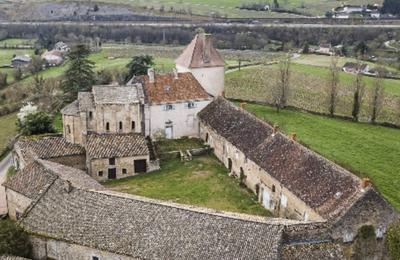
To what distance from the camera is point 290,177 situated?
4334 cm

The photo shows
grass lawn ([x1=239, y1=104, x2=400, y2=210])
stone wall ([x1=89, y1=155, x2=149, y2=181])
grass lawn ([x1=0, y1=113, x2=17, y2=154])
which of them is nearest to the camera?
grass lawn ([x1=239, y1=104, x2=400, y2=210])

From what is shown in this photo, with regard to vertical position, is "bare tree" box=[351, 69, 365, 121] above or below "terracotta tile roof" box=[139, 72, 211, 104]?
below

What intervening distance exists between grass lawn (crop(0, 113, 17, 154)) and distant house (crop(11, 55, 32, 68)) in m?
36.2

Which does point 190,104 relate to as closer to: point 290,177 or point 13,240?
point 290,177

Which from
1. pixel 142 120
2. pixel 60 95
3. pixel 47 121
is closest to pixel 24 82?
pixel 60 95

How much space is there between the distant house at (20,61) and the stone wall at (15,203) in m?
73.0

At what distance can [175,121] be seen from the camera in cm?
6181

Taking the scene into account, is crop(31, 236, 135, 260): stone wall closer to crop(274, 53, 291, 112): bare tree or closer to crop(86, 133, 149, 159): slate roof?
crop(86, 133, 149, 159): slate roof

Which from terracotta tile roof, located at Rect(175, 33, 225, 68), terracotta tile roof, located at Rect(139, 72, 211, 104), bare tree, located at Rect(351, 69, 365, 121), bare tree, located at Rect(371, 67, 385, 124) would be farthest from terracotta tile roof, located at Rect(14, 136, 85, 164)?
bare tree, located at Rect(371, 67, 385, 124)

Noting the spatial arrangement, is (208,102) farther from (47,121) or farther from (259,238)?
(259,238)

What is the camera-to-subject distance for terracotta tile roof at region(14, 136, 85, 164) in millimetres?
52994

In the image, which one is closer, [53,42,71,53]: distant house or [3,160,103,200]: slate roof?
[3,160,103,200]: slate roof

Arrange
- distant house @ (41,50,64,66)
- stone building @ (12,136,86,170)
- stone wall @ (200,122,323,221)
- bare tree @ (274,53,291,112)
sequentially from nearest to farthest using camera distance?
stone wall @ (200,122,323,221) → stone building @ (12,136,86,170) → bare tree @ (274,53,291,112) → distant house @ (41,50,64,66)

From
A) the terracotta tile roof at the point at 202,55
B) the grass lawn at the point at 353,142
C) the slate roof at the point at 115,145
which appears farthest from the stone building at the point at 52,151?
the grass lawn at the point at 353,142
